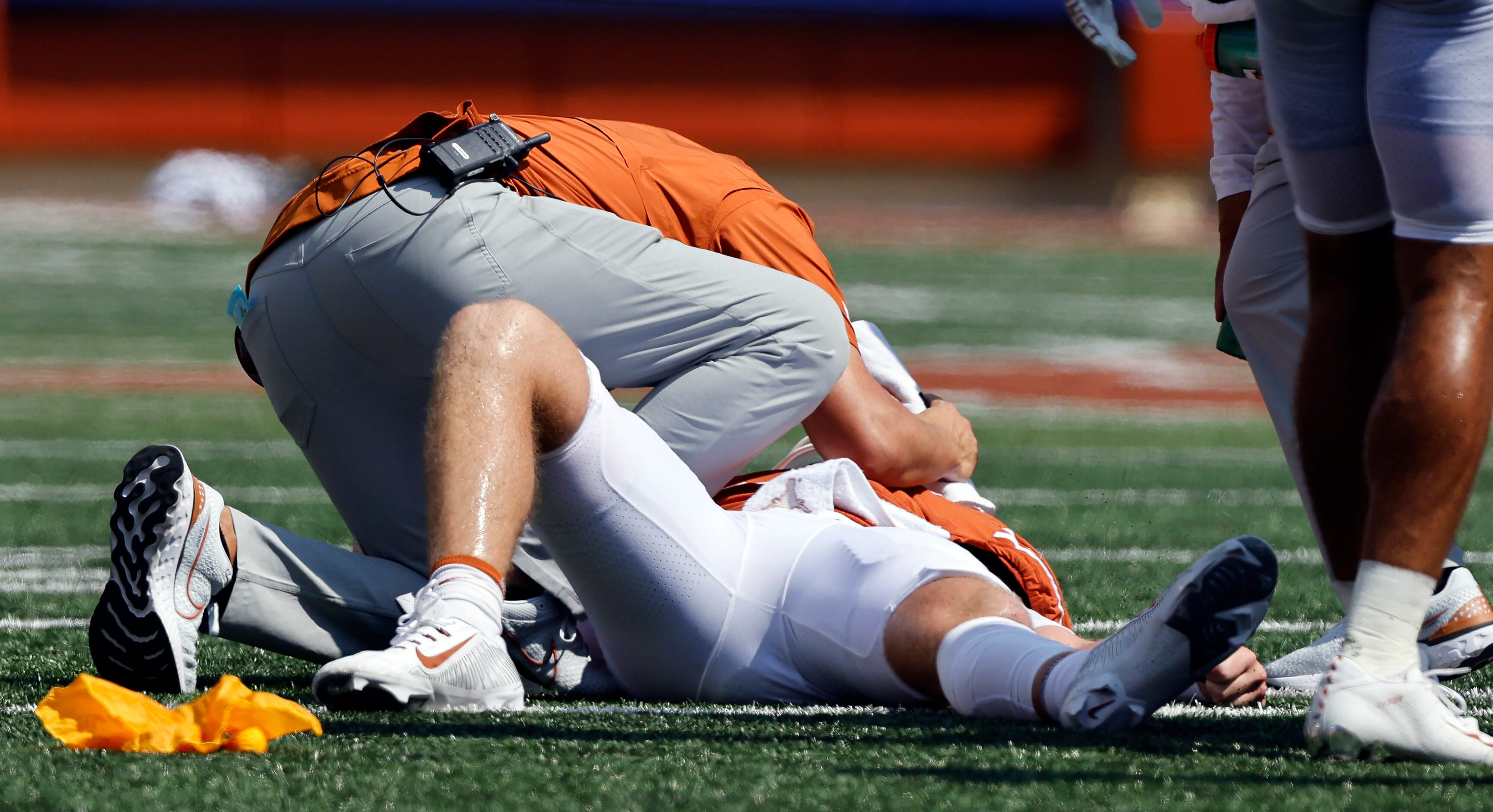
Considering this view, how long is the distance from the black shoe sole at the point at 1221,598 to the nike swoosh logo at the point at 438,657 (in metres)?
0.94

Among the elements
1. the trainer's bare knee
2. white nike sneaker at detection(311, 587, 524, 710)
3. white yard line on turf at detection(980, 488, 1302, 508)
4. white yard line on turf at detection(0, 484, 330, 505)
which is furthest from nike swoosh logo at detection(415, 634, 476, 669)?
white yard line on turf at detection(980, 488, 1302, 508)

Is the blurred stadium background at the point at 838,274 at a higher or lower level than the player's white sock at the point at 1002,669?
lower

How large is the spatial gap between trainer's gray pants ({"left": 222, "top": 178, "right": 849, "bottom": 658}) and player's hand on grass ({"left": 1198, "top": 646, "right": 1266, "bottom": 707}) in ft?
2.69

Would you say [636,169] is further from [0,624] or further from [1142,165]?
[1142,165]

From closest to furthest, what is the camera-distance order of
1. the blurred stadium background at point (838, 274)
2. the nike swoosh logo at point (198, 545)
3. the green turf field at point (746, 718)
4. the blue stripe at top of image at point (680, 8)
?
the green turf field at point (746, 718), the blurred stadium background at point (838, 274), the nike swoosh logo at point (198, 545), the blue stripe at top of image at point (680, 8)

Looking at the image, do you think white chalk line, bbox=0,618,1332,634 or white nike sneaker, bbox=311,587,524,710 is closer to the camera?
white nike sneaker, bbox=311,587,524,710

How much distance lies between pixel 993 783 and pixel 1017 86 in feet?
73.8

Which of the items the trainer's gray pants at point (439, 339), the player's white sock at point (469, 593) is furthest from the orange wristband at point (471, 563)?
the trainer's gray pants at point (439, 339)

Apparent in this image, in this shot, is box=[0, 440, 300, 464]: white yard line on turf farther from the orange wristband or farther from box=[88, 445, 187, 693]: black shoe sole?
the orange wristband

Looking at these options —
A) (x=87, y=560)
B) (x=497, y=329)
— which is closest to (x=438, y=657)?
(x=497, y=329)

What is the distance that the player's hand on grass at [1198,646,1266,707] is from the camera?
110 inches

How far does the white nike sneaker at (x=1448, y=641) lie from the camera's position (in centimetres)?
305

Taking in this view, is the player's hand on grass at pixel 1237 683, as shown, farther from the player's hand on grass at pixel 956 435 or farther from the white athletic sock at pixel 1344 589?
the player's hand on grass at pixel 956 435

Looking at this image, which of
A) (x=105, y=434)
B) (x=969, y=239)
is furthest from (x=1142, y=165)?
(x=105, y=434)
